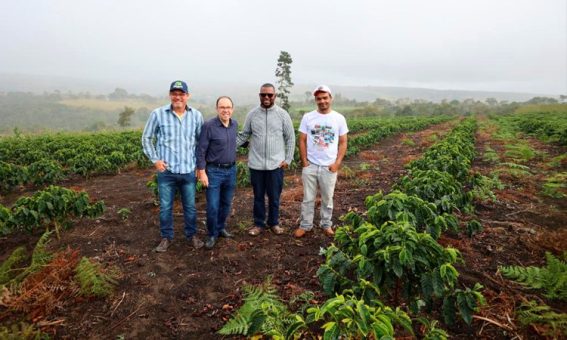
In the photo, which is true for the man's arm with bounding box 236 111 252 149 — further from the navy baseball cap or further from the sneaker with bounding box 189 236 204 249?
the sneaker with bounding box 189 236 204 249

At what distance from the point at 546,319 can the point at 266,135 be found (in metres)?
3.50

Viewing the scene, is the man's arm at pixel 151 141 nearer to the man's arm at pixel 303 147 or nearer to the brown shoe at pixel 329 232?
the man's arm at pixel 303 147

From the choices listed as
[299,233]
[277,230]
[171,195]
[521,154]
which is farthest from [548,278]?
[521,154]

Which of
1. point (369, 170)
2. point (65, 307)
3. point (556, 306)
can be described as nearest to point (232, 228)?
point (65, 307)

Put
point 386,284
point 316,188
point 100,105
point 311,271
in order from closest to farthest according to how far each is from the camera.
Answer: point 386,284 → point 311,271 → point 316,188 → point 100,105

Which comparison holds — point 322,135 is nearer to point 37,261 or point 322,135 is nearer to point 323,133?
point 323,133

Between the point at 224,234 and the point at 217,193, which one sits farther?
the point at 224,234

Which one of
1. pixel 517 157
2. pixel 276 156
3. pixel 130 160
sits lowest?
pixel 130 160

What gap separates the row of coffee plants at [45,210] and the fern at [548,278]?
5.54m

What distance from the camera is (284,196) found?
707cm

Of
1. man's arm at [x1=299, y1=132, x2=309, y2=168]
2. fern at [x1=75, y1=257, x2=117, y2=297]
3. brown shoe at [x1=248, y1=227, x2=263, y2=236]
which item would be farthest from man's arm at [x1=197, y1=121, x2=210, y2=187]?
fern at [x1=75, y1=257, x2=117, y2=297]

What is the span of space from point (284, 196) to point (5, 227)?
4601mm

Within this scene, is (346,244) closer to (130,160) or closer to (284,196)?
(284,196)

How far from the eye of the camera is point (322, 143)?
4527mm
